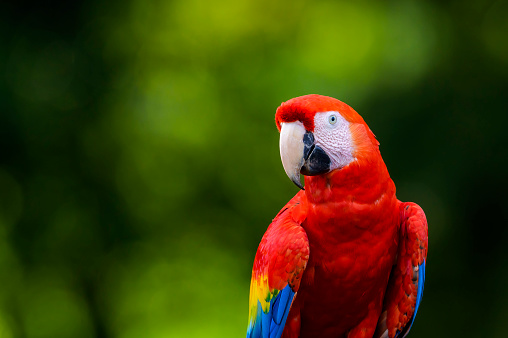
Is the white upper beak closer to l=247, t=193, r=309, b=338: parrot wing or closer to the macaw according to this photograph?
the macaw

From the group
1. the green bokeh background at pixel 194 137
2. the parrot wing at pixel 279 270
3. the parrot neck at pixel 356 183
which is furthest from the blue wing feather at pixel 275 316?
the green bokeh background at pixel 194 137

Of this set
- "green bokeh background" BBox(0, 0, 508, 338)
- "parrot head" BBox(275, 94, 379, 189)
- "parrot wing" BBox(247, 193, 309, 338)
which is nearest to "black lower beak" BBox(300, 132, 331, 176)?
"parrot head" BBox(275, 94, 379, 189)

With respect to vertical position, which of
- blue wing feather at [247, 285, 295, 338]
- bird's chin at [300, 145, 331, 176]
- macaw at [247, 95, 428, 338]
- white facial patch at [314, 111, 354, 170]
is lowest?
blue wing feather at [247, 285, 295, 338]

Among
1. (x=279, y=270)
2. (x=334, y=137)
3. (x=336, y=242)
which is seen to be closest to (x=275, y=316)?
(x=279, y=270)

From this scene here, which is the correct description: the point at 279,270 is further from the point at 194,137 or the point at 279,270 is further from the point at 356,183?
the point at 194,137

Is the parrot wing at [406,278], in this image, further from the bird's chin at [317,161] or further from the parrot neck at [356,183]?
the bird's chin at [317,161]

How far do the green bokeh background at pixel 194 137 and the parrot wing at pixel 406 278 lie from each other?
1177mm

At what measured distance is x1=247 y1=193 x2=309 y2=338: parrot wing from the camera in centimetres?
104

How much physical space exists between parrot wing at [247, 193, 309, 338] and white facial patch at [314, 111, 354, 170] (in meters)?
0.19

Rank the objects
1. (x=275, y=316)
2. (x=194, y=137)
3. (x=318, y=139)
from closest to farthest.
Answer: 1. (x=318, y=139)
2. (x=275, y=316)
3. (x=194, y=137)

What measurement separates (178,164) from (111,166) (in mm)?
370

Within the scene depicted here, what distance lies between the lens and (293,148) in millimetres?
990

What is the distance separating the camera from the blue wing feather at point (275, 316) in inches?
41.9

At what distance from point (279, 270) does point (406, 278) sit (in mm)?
349
